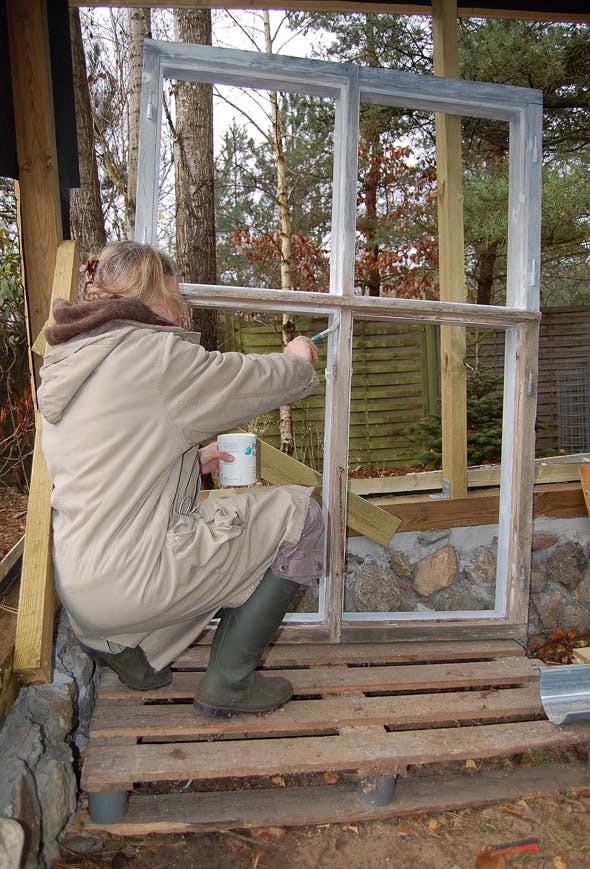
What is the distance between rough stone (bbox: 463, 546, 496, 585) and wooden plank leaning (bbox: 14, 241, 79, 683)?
2.00m

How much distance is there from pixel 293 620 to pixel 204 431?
3.42ft

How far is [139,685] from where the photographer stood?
2.13 m

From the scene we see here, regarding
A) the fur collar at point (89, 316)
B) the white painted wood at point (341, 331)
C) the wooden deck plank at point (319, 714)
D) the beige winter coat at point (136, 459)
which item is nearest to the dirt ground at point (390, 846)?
the wooden deck plank at point (319, 714)

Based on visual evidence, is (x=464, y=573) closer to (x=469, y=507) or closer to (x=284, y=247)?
(x=469, y=507)

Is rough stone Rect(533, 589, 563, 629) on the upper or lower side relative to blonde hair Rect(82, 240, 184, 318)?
lower

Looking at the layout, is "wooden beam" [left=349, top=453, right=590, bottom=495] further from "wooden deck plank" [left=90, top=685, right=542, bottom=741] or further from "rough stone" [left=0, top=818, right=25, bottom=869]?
"rough stone" [left=0, top=818, right=25, bottom=869]

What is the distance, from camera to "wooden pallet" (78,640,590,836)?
1.83 metres

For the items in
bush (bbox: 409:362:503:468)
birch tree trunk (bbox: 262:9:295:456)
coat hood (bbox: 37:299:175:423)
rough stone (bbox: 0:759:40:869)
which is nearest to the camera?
rough stone (bbox: 0:759:40:869)

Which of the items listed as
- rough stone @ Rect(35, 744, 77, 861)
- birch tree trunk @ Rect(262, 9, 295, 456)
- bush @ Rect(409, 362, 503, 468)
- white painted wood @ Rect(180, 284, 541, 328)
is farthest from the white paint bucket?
birch tree trunk @ Rect(262, 9, 295, 456)

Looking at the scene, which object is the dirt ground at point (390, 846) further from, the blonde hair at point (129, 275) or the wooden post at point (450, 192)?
the wooden post at point (450, 192)

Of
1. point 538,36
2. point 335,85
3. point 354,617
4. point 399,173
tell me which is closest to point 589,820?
point 354,617

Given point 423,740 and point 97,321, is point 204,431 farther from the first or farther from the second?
point 423,740

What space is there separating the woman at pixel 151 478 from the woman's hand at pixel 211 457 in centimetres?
24

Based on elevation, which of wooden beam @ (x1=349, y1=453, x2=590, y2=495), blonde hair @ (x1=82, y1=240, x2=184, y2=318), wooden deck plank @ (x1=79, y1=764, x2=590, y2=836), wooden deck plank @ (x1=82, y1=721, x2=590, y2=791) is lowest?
wooden deck plank @ (x1=79, y1=764, x2=590, y2=836)
